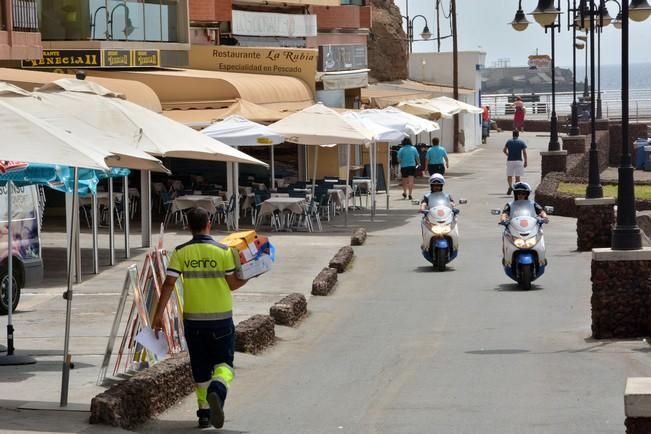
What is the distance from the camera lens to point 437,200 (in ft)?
74.8

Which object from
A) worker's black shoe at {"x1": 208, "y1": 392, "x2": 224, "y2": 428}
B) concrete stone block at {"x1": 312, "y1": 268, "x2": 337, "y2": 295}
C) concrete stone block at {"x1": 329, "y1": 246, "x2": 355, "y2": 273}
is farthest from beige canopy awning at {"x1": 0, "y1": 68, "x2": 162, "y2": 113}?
worker's black shoe at {"x1": 208, "y1": 392, "x2": 224, "y2": 428}

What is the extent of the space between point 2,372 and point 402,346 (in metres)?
4.70

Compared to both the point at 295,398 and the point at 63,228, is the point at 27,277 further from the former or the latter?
the point at 63,228

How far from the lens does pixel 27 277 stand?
17797 mm

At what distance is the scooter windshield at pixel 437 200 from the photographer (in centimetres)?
2277

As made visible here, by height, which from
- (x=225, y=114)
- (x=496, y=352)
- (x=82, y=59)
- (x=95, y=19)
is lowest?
(x=496, y=352)

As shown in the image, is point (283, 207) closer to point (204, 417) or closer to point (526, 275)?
point (526, 275)

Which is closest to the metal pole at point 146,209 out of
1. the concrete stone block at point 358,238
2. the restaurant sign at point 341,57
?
the concrete stone block at point 358,238

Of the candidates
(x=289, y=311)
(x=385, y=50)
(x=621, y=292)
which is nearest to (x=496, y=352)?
(x=621, y=292)

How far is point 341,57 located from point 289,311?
27.7m

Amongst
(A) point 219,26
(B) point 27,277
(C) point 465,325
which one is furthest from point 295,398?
(A) point 219,26

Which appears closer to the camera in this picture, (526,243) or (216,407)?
(216,407)

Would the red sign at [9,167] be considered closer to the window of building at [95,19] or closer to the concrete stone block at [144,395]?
the concrete stone block at [144,395]

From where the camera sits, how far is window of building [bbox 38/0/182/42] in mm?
30359
